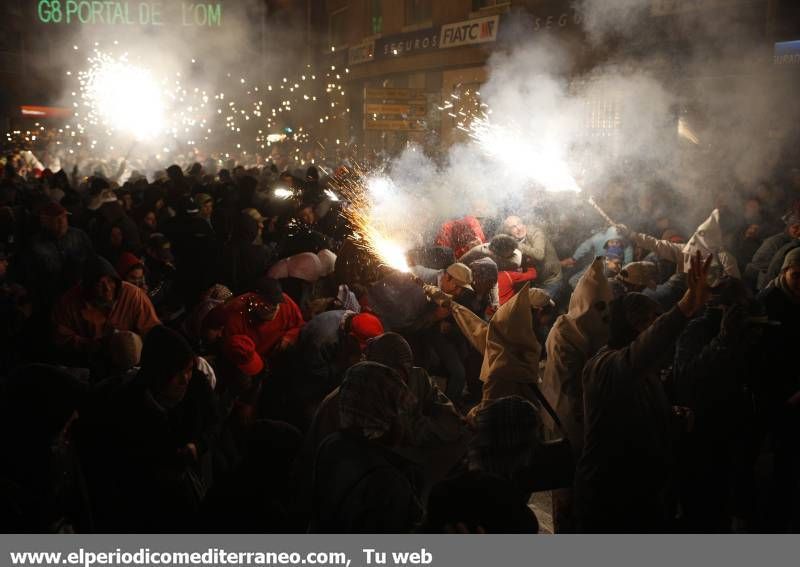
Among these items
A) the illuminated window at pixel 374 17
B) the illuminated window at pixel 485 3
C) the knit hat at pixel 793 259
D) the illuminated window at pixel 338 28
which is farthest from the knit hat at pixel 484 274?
the illuminated window at pixel 338 28

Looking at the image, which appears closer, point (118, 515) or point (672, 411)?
point (118, 515)

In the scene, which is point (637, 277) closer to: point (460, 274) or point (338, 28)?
point (460, 274)

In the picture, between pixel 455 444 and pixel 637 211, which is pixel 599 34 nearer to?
pixel 637 211

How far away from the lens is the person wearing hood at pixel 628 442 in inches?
154

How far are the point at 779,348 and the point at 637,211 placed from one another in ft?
20.3

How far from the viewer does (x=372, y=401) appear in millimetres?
3322

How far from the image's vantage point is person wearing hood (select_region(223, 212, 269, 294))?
25.9 ft

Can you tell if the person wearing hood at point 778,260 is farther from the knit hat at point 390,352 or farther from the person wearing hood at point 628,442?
the knit hat at point 390,352

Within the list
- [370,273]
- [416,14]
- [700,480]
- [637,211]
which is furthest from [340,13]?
[700,480]

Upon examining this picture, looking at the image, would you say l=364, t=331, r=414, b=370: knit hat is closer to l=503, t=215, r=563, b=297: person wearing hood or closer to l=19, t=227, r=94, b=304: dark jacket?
l=19, t=227, r=94, b=304: dark jacket

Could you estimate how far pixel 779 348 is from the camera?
5.02 meters

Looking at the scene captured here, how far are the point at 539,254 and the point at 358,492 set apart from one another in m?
6.38

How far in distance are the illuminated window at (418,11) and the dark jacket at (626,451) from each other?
73.3 ft

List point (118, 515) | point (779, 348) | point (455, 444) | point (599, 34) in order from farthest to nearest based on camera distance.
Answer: point (599, 34)
point (779, 348)
point (455, 444)
point (118, 515)
